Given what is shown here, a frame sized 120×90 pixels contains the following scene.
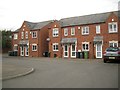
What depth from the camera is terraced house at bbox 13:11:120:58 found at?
104ft

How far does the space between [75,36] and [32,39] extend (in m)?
10.9

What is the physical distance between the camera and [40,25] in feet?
144

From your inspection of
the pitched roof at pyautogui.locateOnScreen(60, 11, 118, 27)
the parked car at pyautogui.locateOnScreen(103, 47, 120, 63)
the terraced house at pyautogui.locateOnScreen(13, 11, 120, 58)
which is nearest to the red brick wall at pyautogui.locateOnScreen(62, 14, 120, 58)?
the terraced house at pyautogui.locateOnScreen(13, 11, 120, 58)

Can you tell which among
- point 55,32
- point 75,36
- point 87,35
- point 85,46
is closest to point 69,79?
point 85,46

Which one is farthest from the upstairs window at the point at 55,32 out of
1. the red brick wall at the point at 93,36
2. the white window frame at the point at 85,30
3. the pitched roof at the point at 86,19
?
the white window frame at the point at 85,30

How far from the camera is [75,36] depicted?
35531mm

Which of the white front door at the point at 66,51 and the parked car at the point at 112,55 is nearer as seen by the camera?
the parked car at the point at 112,55

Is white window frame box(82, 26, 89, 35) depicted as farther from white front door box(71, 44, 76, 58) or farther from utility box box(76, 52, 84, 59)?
utility box box(76, 52, 84, 59)

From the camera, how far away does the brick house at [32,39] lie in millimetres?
41062

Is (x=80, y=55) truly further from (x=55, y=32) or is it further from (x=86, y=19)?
(x=55, y=32)

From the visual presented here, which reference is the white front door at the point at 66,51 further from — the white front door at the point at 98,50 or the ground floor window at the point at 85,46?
the white front door at the point at 98,50

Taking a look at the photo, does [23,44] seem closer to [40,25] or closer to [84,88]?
[40,25]

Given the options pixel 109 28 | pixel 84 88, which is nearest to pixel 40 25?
pixel 109 28

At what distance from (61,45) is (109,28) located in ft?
31.4
